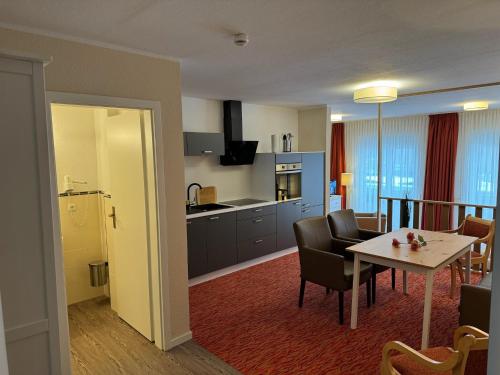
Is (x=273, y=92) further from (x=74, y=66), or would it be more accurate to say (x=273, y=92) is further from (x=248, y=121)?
(x=74, y=66)

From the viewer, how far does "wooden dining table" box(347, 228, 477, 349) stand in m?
2.64

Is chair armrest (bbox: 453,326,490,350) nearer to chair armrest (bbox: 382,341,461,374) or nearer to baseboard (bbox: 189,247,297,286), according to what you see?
chair armrest (bbox: 382,341,461,374)

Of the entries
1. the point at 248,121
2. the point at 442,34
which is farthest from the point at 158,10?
the point at 248,121

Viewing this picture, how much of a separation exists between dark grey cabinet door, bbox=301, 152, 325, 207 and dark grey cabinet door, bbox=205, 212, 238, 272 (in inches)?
58.9

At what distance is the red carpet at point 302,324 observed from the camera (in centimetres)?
266

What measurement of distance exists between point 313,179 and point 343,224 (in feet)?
5.50

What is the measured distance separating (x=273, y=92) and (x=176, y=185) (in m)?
2.09

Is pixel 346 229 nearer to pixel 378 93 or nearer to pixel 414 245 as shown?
pixel 414 245

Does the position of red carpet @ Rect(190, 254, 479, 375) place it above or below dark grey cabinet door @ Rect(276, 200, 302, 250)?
below

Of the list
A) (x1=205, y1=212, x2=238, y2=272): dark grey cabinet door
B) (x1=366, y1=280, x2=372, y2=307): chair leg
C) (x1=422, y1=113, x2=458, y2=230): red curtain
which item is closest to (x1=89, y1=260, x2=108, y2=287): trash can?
(x1=205, y1=212, x2=238, y2=272): dark grey cabinet door

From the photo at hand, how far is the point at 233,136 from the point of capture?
4.98m

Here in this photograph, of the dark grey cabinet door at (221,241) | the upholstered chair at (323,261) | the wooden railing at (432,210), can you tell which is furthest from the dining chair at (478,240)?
the dark grey cabinet door at (221,241)

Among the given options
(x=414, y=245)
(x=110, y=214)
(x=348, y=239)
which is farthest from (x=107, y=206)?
(x=414, y=245)

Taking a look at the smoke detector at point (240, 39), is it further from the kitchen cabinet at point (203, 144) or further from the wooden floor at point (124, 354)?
the wooden floor at point (124, 354)
